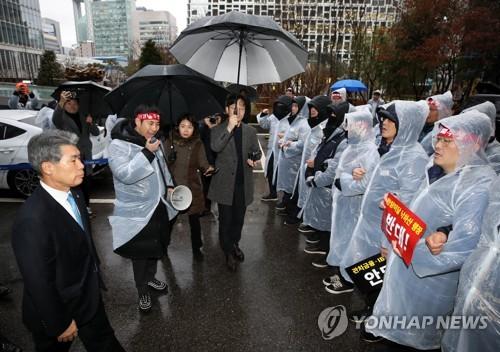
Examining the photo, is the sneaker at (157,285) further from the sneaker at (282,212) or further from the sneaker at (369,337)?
the sneaker at (282,212)

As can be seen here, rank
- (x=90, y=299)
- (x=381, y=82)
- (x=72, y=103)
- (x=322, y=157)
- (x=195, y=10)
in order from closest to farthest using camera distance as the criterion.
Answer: (x=90, y=299)
(x=322, y=157)
(x=72, y=103)
(x=381, y=82)
(x=195, y=10)

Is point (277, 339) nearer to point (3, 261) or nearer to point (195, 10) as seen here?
point (3, 261)

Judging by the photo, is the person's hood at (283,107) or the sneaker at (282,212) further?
the person's hood at (283,107)

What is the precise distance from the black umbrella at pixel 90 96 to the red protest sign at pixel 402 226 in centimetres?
406

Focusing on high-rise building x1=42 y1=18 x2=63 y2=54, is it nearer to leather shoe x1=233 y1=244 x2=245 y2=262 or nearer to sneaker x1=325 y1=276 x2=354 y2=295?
Result: leather shoe x1=233 y1=244 x2=245 y2=262

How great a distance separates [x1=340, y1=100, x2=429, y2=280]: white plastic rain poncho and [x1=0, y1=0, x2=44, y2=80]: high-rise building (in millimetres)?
51980

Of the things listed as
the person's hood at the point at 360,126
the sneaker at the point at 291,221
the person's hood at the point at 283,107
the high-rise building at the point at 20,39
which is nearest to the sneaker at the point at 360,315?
the person's hood at the point at 360,126

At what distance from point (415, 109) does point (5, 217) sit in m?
5.80

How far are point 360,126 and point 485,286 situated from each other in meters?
1.80

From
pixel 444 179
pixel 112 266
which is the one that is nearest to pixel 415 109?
pixel 444 179

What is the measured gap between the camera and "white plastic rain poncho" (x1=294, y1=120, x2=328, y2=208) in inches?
173

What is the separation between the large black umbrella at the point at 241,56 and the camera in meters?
3.48

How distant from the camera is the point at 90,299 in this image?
1.87 meters

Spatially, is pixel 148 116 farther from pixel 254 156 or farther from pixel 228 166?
pixel 254 156
